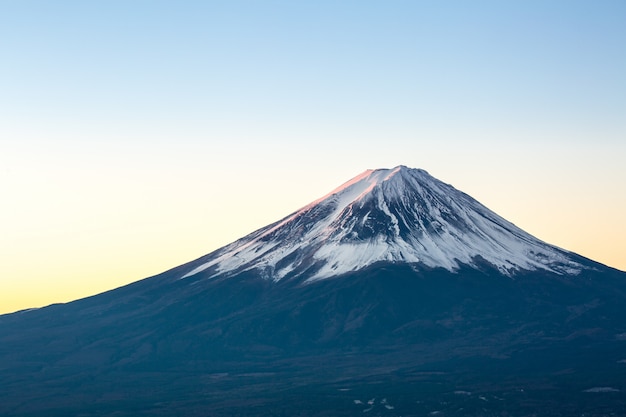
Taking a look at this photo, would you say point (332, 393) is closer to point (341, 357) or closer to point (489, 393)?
point (489, 393)

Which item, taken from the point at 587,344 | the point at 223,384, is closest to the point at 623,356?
the point at 587,344

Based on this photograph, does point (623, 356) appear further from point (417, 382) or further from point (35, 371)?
point (35, 371)

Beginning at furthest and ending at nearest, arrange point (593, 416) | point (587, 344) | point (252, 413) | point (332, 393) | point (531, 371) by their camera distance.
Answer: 1. point (587, 344)
2. point (531, 371)
3. point (332, 393)
4. point (252, 413)
5. point (593, 416)

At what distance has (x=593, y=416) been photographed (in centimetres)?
13500

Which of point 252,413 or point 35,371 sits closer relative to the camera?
point 252,413

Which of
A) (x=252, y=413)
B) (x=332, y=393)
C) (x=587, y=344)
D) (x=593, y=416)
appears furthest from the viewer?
(x=587, y=344)

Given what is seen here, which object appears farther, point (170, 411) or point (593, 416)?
point (170, 411)

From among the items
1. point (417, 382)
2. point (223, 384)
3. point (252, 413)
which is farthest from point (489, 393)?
point (223, 384)

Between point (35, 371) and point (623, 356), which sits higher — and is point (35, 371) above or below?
above

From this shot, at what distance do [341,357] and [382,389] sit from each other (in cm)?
3480

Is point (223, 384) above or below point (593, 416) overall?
above

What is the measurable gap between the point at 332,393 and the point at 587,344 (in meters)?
59.9

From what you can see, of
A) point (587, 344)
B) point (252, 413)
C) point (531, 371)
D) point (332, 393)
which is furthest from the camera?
point (587, 344)

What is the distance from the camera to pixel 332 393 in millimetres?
158000
